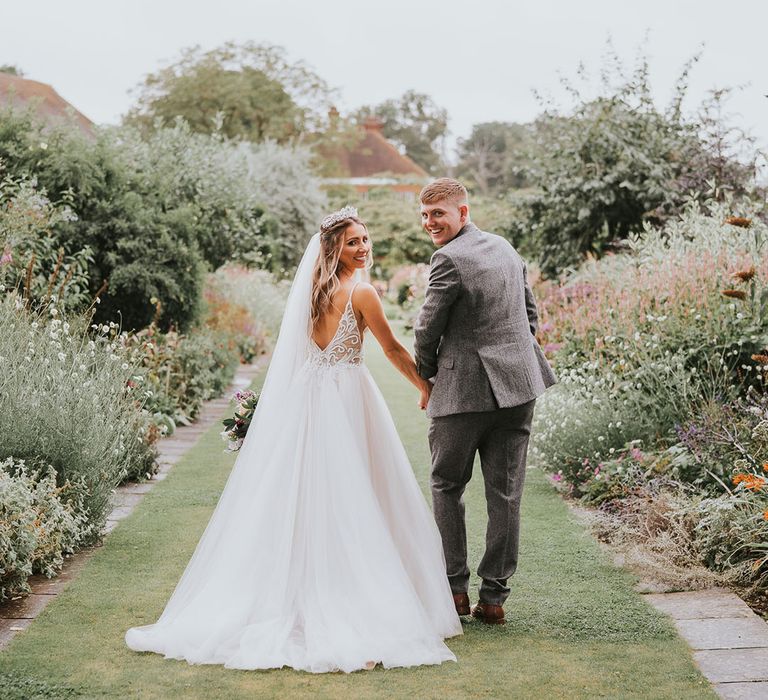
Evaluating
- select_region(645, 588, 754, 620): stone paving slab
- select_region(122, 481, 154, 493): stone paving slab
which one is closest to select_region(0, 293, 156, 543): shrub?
select_region(122, 481, 154, 493): stone paving slab

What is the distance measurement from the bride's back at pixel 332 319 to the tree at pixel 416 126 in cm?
6719

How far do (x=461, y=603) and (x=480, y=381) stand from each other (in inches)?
43.4

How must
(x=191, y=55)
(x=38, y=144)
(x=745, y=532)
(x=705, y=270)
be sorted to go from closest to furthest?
(x=745, y=532) < (x=705, y=270) < (x=38, y=144) < (x=191, y=55)

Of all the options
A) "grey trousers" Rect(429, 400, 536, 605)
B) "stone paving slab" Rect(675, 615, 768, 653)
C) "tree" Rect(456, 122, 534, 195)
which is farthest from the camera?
"tree" Rect(456, 122, 534, 195)

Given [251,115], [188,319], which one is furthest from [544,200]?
[251,115]

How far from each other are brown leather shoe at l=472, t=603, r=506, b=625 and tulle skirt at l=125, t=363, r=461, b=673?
24 centimetres

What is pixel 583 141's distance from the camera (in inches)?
558

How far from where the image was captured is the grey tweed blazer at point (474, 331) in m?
4.43

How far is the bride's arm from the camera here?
4.65 metres

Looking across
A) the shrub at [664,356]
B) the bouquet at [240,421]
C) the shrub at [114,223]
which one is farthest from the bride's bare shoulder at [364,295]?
the shrub at [114,223]

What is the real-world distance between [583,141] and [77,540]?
1025 cm

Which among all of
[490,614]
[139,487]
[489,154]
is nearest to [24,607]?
[490,614]

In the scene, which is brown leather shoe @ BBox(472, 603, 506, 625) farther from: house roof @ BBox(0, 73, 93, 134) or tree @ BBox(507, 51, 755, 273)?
house roof @ BBox(0, 73, 93, 134)

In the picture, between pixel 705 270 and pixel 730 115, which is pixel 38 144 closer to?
pixel 705 270
